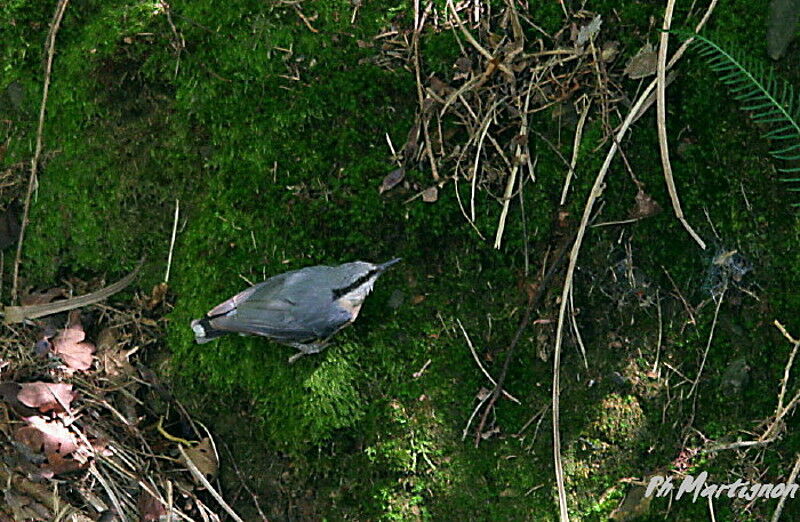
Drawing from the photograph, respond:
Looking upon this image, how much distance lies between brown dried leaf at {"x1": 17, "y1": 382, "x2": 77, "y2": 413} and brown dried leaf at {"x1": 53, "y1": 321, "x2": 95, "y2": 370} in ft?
0.37

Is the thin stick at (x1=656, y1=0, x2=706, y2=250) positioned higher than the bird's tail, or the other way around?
the thin stick at (x1=656, y1=0, x2=706, y2=250)

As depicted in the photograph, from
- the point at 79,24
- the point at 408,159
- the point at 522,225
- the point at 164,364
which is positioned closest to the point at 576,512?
the point at 522,225

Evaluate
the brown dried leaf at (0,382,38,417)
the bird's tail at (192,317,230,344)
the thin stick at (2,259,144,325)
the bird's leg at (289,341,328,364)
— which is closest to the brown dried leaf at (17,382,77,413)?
the brown dried leaf at (0,382,38,417)

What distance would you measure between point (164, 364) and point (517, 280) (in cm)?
168

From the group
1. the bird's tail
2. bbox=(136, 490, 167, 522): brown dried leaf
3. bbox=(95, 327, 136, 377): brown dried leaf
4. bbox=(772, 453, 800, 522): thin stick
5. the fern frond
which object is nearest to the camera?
the fern frond

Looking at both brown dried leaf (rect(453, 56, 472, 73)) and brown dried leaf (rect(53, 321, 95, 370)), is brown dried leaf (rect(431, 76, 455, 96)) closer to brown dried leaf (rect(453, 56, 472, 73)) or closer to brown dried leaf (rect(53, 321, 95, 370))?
brown dried leaf (rect(453, 56, 472, 73))

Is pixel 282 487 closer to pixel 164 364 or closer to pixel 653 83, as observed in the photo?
pixel 164 364

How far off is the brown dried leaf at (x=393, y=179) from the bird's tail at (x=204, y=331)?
3.11ft

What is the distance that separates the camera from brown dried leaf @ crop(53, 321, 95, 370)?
11.4 feet

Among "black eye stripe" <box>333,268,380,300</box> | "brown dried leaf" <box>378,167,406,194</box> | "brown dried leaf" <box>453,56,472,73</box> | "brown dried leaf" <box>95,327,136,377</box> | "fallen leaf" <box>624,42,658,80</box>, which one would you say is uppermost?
"fallen leaf" <box>624,42,658,80</box>

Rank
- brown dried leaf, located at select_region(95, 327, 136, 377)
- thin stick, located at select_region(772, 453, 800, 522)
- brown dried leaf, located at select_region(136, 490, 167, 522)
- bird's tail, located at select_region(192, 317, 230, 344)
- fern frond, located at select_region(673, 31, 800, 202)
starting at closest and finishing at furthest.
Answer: fern frond, located at select_region(673, 31, 800, 202) → thin stick, located at select_region(772, 453, 800, 522) → bird's tail, located at select_region(192, 317, 230, 344) → brown dried leaf, located at select_region(136, 490, 167, 522) → brown dried leaf, located at select_region(95, 327, 136, 377)

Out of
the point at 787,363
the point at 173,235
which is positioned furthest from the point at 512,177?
the point at 173,235

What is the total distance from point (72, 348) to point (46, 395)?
0.23m

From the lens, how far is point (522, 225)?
3314 millimetres
